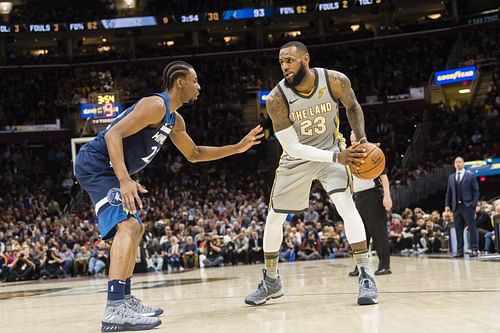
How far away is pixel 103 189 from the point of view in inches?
169

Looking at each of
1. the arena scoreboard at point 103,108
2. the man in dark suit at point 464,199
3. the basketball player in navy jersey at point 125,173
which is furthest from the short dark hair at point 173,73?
the arena scoreboard at point 103,108

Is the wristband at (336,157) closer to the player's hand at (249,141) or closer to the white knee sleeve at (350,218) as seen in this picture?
the white knee sleeve at (350,218)

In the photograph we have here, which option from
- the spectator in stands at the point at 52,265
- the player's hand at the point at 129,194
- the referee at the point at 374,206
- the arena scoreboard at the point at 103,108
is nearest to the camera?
the player's hand at the point at 129,194

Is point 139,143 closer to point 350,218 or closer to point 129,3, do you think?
point 350,218

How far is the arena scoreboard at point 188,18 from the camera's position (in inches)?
1142

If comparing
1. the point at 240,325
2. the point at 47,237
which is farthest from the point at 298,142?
the point at 47,237

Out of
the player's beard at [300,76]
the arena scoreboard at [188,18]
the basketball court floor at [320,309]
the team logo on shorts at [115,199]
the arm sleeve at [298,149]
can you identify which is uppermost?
the arena scoreboard at [188,18]

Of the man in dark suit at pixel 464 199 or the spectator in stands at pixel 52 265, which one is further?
the spectator in stands at pixel 52 265

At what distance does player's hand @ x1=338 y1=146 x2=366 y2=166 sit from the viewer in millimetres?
4527

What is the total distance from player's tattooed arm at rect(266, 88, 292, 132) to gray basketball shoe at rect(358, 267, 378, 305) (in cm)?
119

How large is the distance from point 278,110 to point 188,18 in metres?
25.5

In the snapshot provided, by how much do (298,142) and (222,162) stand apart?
21.0 metres

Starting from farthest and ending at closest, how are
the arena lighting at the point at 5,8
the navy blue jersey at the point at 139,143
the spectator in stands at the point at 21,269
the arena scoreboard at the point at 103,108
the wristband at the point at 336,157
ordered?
the arena lighting at the point at 5,8, the arena scoreboard at the point at 103,108, the spectator in stands at the point at 21,269, the wristband at the point at 336,157, the navy blue jersey at the point at 139,143

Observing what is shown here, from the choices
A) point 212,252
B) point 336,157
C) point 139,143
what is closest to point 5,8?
point 212,252
